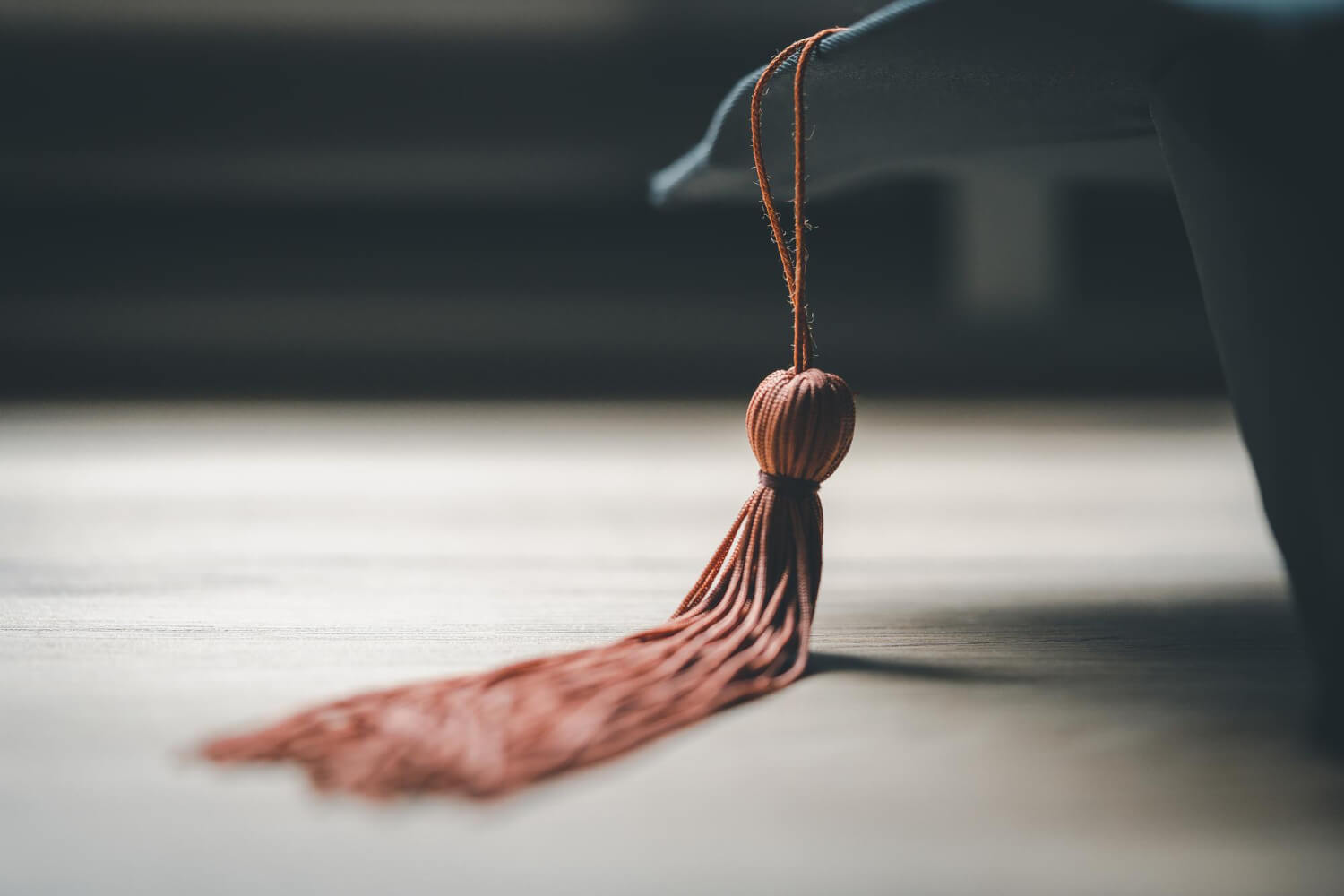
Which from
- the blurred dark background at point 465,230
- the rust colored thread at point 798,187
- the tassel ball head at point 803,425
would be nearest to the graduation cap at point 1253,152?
the rust colored thread at point 798,187

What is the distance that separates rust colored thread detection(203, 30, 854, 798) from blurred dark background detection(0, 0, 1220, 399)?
68.0 inches

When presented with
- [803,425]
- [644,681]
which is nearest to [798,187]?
[803,425]

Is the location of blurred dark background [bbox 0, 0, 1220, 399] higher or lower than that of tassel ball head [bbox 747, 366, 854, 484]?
higher

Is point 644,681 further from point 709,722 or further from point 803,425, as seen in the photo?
point 803,425

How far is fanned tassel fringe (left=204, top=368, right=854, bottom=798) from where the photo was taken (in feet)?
1.29

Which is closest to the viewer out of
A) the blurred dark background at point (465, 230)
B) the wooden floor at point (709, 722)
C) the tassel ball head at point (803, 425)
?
the wooden floor at point (709, 722)

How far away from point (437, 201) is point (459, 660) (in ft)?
6.59

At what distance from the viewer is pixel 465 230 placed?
7.89ft

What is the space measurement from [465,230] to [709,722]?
2089 millimetres

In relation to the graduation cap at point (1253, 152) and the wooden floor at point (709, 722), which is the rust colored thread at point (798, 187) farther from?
the wooden floor at point (709, 722)

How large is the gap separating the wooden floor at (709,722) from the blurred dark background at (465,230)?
3.93ft

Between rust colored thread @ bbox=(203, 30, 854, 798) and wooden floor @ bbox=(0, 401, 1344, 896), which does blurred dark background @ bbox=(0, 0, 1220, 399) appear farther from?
rust colored thread @ bbox=(203, 30, 854, 798)

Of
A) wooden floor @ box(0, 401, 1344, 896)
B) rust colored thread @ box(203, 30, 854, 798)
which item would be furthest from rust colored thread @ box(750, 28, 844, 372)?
wooden floor @ box(0, 401, 1344, 896)

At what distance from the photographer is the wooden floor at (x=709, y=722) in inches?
13.7
